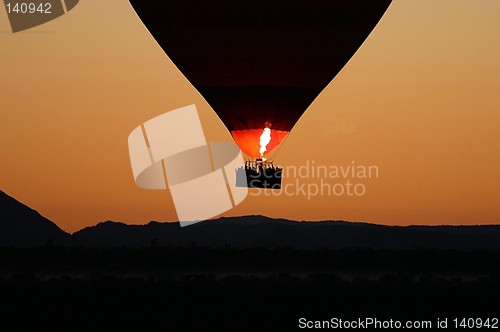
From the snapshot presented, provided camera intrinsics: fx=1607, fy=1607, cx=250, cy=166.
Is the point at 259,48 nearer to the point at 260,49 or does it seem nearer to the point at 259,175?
the point at 260,49

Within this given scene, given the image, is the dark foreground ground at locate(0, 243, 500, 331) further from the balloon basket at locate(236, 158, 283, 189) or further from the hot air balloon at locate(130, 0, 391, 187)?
the hot air balloon at locate(130, 0, 391, 187)

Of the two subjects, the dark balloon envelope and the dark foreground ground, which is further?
the dark balloon envelope

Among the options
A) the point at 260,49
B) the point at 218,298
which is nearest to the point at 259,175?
the point at 260,49

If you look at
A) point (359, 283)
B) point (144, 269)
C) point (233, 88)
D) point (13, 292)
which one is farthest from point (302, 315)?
point (144, 269)

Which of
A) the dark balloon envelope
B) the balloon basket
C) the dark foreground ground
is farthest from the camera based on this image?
the dark balloon envelope

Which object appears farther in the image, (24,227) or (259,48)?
(24,227)

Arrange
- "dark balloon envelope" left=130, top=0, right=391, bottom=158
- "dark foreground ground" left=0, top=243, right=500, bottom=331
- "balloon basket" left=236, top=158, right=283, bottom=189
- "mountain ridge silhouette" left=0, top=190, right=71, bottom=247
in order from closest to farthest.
Answer: 1. "dark foreground ground" left=0, top=243, right=500, bottom=331
2. "balloon basket" left=236, top=158, right=283, bottom=189
3. "dark balloon envelope" left=130, top=0, right=391, bottom=158
4. "mountain ridge silhouette" left=0, top=190, right=71, bottom=247

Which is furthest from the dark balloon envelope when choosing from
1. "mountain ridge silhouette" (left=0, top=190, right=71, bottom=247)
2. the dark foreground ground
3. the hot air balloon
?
"mountain ridge silhouette" (left=0, top=190, right=71, bottom=247)

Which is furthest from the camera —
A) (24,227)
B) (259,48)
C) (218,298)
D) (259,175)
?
(24,227)
